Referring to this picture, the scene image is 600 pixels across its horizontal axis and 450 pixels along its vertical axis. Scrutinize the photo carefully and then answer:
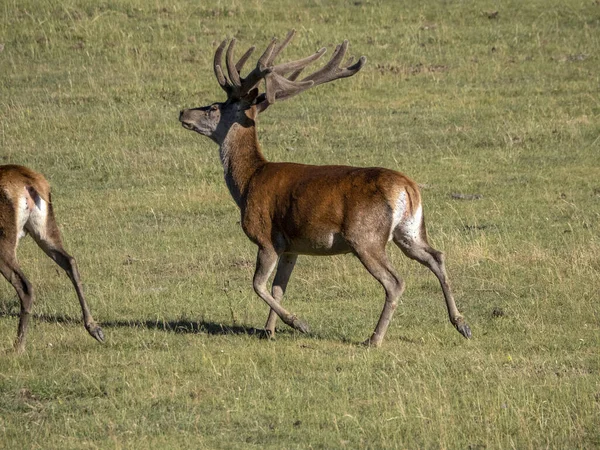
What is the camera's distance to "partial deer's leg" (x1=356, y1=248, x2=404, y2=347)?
361 inches

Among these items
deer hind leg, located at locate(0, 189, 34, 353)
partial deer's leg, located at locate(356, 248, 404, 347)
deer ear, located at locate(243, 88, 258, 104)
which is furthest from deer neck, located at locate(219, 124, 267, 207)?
deer hind leg, located at locate(0, 189, 34, 353)

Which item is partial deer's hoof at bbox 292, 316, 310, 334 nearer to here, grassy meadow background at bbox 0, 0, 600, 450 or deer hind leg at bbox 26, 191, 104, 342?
grassy meadow background at bbox 0, 0, 600, 450

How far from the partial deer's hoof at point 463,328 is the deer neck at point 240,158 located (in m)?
2.09

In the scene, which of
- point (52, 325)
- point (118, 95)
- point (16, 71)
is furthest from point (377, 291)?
point (16, 71)

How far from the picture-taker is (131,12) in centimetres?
2319

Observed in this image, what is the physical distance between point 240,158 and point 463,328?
248 centimetres

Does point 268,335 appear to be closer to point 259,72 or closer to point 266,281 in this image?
point 266,281

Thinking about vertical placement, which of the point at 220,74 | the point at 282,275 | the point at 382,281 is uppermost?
the point at 220,74

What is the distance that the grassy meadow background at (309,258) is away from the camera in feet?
24.9

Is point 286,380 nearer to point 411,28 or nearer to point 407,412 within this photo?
point 407,412

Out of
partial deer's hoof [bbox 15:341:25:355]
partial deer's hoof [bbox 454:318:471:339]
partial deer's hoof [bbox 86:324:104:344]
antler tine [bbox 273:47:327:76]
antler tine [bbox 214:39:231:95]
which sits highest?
antler tine [bbox 273:47:327:76]

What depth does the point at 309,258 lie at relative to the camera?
12.6 m

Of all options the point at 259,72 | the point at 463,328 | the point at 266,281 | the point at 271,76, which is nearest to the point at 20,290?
the point at 266,281

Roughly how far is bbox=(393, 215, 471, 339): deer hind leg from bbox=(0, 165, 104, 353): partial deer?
98.5 inches
